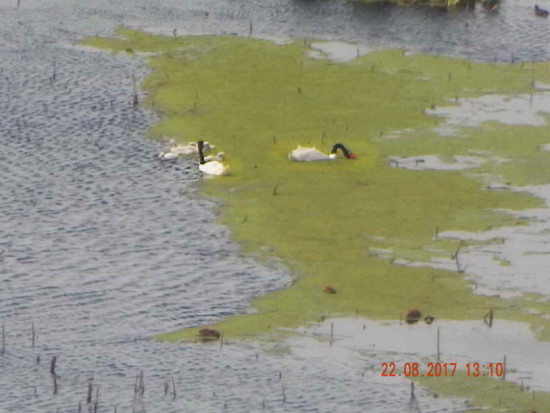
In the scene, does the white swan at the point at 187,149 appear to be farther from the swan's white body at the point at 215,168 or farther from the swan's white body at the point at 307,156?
the swan's white body at the point at 307,156

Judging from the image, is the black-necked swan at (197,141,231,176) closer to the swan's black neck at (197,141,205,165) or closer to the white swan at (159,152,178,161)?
the swan's black neck at (197,141,205,165)

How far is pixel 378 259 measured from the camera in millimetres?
25531

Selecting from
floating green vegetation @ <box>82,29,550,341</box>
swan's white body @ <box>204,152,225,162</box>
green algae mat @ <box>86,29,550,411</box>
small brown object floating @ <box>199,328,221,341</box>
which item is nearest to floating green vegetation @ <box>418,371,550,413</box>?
green algae mat @ <box>86,29,550,411</box>

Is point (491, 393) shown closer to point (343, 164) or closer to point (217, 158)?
point (343, 164)

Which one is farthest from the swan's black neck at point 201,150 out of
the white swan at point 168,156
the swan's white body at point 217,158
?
the white swan at point 168,156

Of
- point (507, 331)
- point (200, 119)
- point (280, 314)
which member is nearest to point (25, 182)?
point (200, 119)

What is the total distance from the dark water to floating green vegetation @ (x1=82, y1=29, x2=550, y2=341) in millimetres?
665

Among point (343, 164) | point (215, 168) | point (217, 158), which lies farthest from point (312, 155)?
point (215, 168)

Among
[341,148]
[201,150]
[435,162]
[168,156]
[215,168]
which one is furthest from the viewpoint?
[341,148]

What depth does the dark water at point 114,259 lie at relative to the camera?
20.3 m

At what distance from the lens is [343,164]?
3117 centimetres

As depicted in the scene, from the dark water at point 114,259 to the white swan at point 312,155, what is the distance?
2.10 m

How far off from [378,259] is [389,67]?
48.8 feet

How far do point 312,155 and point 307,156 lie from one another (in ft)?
0.35
